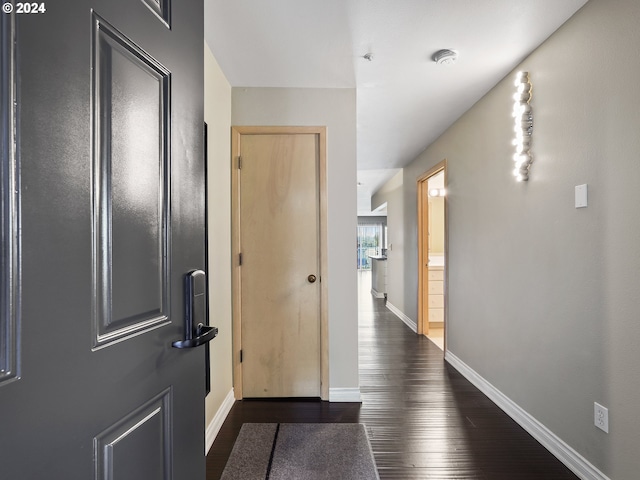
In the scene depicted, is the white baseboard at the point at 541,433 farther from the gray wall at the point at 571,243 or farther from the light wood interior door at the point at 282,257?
the light wood interior door at the point at 282,257

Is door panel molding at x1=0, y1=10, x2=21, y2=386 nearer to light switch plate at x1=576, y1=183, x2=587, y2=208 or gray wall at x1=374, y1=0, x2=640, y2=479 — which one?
gray wall at x1=374, y1=0, x2=640, y2=479

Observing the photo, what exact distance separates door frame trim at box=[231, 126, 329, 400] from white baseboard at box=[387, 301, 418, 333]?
2488mm

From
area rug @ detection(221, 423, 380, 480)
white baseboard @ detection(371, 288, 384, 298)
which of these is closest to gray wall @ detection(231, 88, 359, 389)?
area rug @ detection(221, 423, 380, 480)

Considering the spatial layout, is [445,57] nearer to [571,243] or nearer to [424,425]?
[571,243]

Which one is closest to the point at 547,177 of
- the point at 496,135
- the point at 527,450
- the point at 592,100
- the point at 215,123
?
the point at 592,100

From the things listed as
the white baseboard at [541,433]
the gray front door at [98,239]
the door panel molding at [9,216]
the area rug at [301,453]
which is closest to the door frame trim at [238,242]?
the area rug at [301,453]

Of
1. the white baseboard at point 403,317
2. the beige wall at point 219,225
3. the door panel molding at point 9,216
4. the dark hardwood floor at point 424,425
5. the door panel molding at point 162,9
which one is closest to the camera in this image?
the door panel molding at point 9,216

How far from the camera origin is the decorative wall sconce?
2277mm

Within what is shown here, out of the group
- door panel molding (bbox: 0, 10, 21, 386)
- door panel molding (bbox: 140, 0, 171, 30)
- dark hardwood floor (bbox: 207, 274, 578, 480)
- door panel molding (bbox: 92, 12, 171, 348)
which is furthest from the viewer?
dark hardwood floor (bbox: 207, 274, 578, 480)

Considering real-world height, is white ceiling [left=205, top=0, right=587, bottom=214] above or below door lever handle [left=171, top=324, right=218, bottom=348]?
above

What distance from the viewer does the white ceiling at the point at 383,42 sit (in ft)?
5.97

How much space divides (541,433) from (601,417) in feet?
1.77

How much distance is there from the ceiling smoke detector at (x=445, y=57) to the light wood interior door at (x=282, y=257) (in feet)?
3.23

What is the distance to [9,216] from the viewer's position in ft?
1.51
